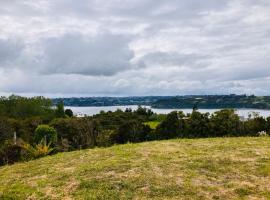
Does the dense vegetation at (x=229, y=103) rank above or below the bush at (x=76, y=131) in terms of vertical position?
above

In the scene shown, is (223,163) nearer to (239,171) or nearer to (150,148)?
(239,171)

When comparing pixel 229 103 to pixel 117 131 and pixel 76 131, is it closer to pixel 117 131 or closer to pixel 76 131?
pixel 76 131

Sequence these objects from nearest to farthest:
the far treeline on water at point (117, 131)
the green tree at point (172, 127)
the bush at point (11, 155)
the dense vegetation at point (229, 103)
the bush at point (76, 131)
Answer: the bush at point (11, 155) < the far treeline on water at point (117, 131) < the green tree at point (172, 127) < the bush at point (76, 131) < the dense vegetation at point (229, 103)

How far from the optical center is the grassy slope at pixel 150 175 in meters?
12.9

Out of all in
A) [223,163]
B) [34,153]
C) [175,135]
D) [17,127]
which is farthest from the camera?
[17,127]

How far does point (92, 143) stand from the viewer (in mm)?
43062

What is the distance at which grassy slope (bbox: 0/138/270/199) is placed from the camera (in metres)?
12.9

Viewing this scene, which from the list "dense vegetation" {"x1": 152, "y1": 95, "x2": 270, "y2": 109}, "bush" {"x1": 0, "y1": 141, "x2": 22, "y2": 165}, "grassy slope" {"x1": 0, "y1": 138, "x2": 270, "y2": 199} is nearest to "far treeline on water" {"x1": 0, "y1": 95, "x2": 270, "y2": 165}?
"bush" {"x1": 0, "y1": 141, "x2": 22, "y2": 165}

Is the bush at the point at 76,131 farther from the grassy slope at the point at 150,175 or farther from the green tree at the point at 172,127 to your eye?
the grassy slope at the point at 150,175

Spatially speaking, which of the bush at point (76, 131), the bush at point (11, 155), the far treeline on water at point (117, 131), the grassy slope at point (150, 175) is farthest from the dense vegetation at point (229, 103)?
the grassy slope at point (150, 175)

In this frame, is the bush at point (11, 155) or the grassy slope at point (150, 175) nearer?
the grassy slope at point (150, 175)

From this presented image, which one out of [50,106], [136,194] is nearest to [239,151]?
[136,194]

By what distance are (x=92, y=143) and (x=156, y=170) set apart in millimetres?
28479

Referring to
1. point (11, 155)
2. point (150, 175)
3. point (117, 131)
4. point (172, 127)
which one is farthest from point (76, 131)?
point (150, 175)
